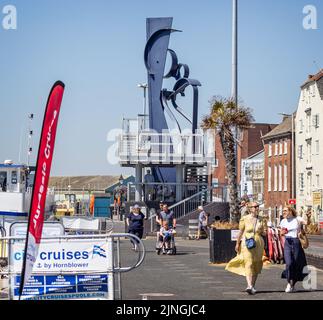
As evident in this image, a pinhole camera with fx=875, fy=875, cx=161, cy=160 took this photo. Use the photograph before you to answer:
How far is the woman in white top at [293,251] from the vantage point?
622 inches

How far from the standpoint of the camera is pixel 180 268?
21.7 metres

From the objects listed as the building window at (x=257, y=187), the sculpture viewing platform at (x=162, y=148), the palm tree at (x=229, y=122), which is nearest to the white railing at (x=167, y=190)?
the sculpture viewing platform at (x=162, y=148)

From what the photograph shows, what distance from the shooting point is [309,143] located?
73688 millimetres

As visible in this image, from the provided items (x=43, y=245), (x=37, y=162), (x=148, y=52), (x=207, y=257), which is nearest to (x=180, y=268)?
(x=207, y=257)

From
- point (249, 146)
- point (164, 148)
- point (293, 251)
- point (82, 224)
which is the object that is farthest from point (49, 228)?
point (249, 146)

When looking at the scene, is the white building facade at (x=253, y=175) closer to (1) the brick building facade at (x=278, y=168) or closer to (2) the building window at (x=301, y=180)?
(1) the brick building facade at (x=278, y=168)

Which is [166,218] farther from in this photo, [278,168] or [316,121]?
[278,168]

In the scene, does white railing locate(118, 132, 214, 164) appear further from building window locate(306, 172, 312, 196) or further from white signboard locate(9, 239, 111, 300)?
white signboard locate(9, 239, 111, 300)

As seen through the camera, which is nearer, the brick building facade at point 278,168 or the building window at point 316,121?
the building window at point 316,121

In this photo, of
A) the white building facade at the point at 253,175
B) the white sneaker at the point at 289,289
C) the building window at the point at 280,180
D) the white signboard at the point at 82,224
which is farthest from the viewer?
the white building facade at the point at 253,175

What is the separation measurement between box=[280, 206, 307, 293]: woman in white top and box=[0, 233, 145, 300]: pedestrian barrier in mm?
4458

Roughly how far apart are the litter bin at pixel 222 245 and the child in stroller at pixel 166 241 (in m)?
4.77
